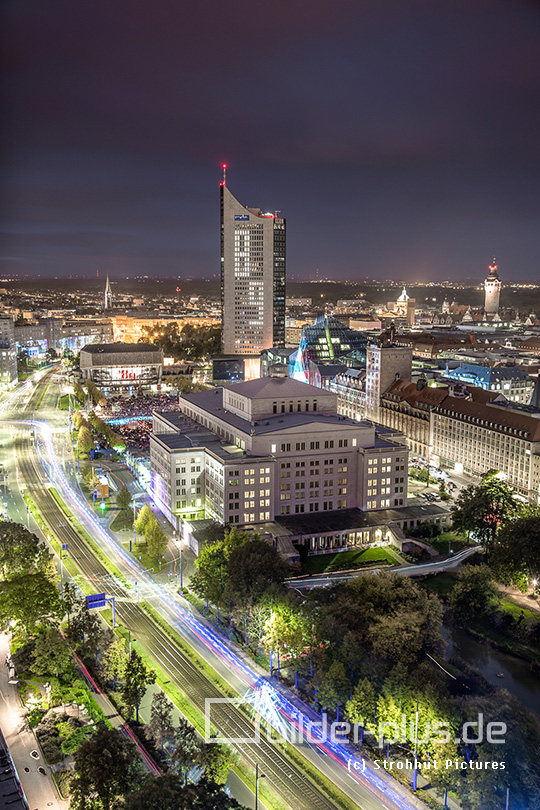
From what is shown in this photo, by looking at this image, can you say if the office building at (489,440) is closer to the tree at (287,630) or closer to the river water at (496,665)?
the river water at (496,665)

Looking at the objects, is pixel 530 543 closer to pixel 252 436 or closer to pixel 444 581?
pixel 444 581

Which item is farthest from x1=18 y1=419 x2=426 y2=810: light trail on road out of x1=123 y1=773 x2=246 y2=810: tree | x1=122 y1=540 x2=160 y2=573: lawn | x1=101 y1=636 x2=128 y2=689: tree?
x1=123 y1=773 x2=246 y2=810: tree

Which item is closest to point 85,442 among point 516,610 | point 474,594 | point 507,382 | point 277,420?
point 277,420

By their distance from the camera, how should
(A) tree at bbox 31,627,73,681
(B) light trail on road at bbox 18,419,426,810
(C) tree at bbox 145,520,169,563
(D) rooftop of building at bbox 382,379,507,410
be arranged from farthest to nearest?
(D) rooftop of building at bbox 382,379,507,410 < (C) tree at bbox 145,520,169,563 < (A) tree at bbox 31,627,73,681 < (B) light trail on road at bbox 18,419,426,810

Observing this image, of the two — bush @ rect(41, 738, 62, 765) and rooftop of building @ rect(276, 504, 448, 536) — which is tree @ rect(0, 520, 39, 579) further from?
rooftop of building @ rect(276, 504, 448, 536)

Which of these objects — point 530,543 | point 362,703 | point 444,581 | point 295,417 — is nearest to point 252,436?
point 295,417

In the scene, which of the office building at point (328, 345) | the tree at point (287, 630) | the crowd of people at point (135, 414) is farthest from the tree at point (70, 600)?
the office building at point (328, 345)
